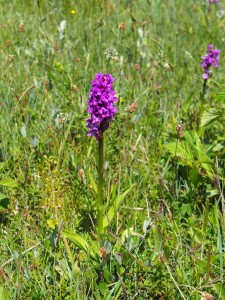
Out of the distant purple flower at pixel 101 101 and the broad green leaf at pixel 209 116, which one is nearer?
the distant purple flower at pixel 101 101

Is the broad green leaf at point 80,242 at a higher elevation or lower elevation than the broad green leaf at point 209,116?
lower

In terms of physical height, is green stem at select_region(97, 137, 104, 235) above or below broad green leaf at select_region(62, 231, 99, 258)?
above

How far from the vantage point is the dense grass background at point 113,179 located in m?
1.57

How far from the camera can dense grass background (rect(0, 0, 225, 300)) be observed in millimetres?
1565

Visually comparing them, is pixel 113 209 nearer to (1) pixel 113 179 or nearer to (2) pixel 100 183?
(2) pixel 100 183

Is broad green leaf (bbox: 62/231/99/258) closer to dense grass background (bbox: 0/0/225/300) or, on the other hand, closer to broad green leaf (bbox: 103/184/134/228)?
dense grass background (bbox: 0/0/225/300)

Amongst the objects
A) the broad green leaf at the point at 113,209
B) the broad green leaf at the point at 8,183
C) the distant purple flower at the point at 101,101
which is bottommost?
the broad green leaf at the point at 113,209

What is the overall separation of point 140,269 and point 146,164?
685 mm

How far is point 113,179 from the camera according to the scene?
81.4 inches

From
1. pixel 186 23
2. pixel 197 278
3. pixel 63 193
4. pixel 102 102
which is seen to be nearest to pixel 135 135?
pixel 63 193

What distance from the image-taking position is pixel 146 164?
7.32ft

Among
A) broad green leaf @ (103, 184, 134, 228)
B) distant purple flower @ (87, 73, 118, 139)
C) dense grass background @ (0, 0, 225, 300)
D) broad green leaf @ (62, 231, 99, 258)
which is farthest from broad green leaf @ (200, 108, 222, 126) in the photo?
broad green leaf @ (62, 231, 99, 258)

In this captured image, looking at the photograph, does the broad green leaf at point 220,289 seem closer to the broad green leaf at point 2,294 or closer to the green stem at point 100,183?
the green stem at point 100,183

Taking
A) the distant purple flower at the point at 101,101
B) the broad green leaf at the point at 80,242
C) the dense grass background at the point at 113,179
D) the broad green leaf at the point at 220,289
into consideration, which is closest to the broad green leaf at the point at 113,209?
the dense grass background at the point at 113,179
